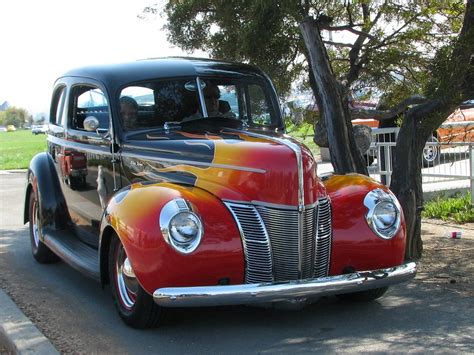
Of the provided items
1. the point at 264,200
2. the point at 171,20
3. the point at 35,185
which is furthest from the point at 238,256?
the point at 171,20

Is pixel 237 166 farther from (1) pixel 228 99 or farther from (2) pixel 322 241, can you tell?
(1) pixel 228 99

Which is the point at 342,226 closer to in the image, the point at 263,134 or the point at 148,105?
the point at 263,134

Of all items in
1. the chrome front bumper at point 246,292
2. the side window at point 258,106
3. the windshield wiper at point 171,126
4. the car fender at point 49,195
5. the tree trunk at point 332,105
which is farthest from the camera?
the car fender at point 49,195

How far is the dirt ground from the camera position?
18.3 ft

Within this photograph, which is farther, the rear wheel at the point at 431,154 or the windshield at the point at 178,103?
the rear wheel at the point at 431,154

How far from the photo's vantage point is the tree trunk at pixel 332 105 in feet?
20.5

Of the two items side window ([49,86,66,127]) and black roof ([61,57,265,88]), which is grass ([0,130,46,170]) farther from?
black roof ([61,57,265,88])

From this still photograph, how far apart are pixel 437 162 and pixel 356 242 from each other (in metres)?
6.04

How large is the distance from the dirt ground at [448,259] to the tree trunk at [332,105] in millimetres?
1264

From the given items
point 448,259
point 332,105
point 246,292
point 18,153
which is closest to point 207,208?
point 246,292

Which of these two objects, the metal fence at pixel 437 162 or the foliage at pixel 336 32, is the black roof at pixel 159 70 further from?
the metal fence at pixel 437 162

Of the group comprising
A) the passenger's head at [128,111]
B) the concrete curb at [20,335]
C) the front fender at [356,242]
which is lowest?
the concrete curb at [20,335]

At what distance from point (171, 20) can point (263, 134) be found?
12.4 ft

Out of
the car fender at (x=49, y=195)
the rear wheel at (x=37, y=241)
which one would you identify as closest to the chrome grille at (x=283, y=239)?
the car fender at (x=49, y=195)
